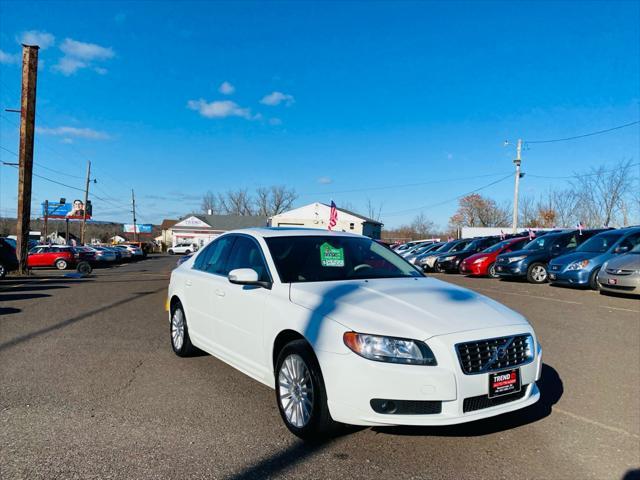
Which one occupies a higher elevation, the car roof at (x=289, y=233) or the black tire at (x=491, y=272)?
the car roof at (x=289, y=233)

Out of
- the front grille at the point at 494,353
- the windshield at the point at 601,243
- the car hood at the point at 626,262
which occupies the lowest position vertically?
the front grille at the point at 494,353

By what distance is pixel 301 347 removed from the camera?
3.48 m

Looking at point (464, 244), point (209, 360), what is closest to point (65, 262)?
point (464, 244)

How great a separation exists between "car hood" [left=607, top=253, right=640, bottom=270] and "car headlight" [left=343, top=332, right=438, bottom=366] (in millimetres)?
9537

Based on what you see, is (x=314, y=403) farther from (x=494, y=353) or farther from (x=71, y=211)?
(x=71, y=211)

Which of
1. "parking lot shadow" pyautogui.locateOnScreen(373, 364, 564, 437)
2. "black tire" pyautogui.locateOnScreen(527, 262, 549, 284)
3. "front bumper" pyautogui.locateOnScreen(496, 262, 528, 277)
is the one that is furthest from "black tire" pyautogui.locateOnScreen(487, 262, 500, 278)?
"parking lot shadow" pyautogui.locateOnScreen(373, 364, 564, 437)

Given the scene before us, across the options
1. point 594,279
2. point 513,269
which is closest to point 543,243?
point 513,269

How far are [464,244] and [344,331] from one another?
22402 mm

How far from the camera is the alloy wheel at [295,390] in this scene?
3432 mm

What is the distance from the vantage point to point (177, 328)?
5.91 meters

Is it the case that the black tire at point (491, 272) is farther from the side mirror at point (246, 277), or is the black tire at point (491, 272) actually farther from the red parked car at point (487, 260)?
the side mirror at point (246, 277)

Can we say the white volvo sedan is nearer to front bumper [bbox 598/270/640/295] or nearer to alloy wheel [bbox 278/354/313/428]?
alloy wheel [bbox 278/354/313/428]

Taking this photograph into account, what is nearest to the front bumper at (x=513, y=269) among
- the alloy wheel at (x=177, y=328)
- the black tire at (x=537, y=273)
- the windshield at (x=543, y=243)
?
the black tire at (x=537, y=273)

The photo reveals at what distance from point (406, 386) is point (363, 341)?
1.27 ft
